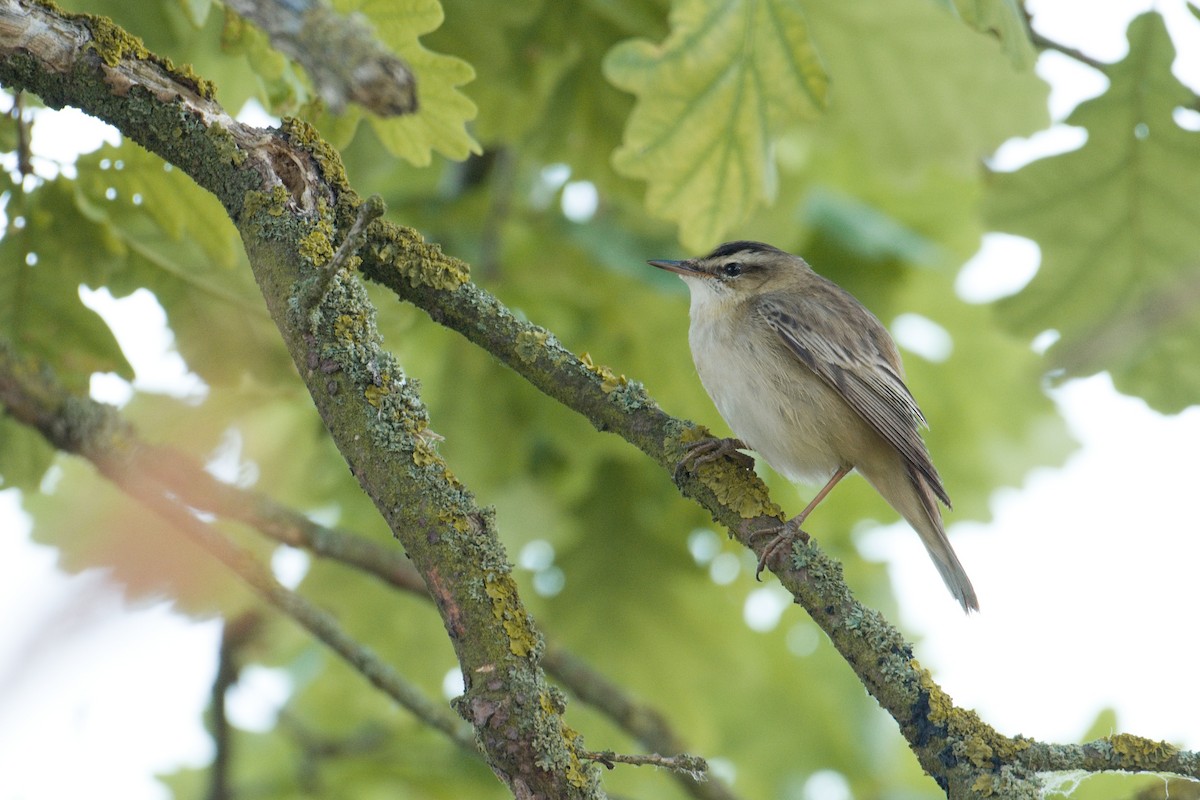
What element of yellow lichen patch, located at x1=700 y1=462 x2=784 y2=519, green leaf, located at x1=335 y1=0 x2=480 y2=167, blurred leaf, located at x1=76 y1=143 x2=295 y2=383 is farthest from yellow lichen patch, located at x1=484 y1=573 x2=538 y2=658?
blurred leaf, located at x1=76 y1=143 x2=295 y2=383

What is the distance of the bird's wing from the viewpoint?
5379 mm

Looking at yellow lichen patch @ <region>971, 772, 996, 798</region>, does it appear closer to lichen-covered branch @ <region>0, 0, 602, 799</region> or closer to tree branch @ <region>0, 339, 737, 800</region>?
lichen-covered branch @ <region>0, 0, 602, 799</region>

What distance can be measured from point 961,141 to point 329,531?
368cm

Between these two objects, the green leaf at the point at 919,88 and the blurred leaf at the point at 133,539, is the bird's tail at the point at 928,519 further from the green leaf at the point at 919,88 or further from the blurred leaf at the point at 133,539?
the blurred leaf at the point at 133,539

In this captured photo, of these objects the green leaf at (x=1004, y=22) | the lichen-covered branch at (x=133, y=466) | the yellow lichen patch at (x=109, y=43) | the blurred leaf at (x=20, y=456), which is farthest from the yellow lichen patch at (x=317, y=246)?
the blurred leaf at (x=20, y=456)

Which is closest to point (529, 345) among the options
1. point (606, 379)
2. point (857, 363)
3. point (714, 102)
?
point (606, 379)

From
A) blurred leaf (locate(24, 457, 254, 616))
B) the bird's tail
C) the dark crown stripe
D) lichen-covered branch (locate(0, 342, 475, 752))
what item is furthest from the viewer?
the dark crown stripe

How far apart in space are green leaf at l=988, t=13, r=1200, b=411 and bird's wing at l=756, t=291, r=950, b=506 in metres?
0.64

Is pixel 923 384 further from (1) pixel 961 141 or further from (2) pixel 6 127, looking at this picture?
(2) pixel 6 127

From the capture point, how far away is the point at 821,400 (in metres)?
5.48

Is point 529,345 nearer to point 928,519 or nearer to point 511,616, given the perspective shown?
point 511,616

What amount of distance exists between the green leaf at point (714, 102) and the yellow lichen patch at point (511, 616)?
2264 mm

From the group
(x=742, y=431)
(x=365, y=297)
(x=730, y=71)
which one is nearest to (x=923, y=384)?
(x=742, y=431)

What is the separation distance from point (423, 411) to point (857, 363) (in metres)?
3.25
